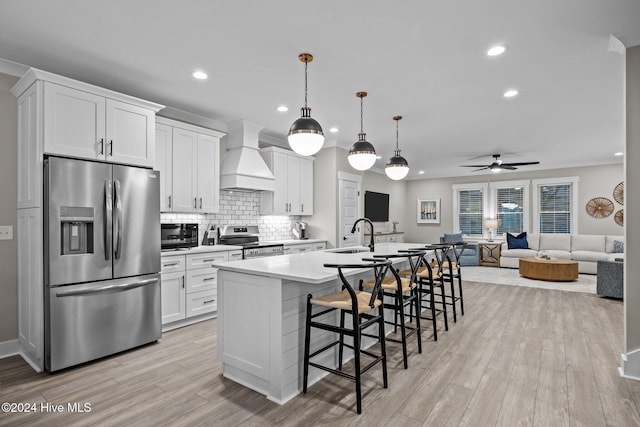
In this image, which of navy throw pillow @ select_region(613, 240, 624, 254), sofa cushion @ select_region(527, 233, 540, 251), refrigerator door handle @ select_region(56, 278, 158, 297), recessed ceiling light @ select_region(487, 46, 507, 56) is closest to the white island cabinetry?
refrigerator door handle @ select_region(56, 278, 158, 297)

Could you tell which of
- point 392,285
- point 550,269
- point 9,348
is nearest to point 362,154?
point 392,285

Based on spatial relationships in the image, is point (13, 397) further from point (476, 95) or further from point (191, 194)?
point (476, 95)

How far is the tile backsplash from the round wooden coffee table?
4.97 m

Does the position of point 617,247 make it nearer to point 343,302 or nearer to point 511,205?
point 511,205

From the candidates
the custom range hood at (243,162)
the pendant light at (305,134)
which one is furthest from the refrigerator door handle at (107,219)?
the custom range hood at (243,162)

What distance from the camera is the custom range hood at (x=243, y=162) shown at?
191 inches

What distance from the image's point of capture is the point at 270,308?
2.38 m

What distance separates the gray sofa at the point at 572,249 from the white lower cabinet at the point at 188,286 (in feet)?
23.7

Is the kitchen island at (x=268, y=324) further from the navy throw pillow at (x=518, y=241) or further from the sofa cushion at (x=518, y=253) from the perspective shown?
the navy throw pillow at (x=518, y=241)

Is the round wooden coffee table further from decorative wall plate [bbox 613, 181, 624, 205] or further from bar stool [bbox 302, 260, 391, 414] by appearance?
bar stool [bbox 302, 260, 391, 414]

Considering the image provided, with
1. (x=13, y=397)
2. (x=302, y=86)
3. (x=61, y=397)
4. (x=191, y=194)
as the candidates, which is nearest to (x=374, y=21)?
(x=302, y=86)

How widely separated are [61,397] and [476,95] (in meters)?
4.79

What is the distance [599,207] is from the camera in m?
8.22

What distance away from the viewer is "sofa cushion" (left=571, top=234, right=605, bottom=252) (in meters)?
7.75
